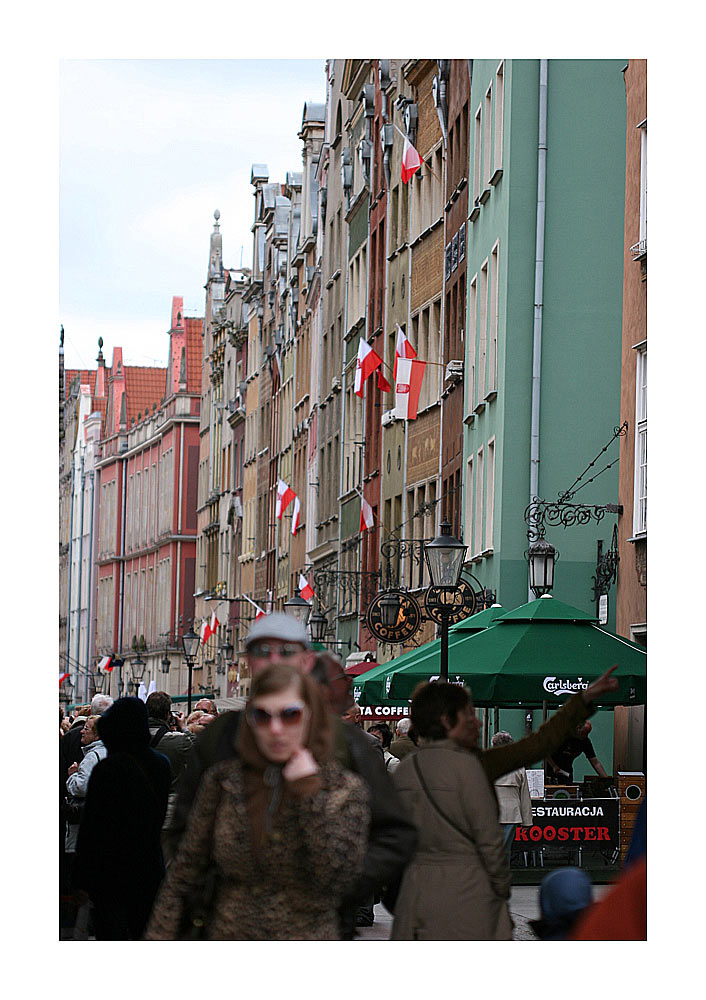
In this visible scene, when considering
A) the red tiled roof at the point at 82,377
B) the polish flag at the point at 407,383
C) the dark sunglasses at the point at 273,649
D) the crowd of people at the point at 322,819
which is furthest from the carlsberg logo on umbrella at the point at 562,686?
the red tiled roof at the point at 82,377

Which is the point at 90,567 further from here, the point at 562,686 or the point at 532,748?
the point at 532,748

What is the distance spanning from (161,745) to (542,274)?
1215 centimetres

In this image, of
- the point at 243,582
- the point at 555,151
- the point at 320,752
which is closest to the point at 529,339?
the point at 555,151

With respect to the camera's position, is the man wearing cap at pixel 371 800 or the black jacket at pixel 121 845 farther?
the black jacket at pixel 121 845

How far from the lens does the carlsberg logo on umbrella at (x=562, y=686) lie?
14599 millimetres

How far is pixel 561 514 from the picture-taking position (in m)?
21.3

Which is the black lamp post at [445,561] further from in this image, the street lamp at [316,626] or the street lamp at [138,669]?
the street lamp at [138,669]

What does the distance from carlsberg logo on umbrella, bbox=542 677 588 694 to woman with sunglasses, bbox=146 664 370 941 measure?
30.7 ft

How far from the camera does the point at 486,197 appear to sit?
24641mm

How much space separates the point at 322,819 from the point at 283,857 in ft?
0.51

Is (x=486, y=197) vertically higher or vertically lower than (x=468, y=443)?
higher

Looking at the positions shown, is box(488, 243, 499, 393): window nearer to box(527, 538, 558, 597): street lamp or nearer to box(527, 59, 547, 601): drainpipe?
box(527, 59, 547, 601): drainpipe

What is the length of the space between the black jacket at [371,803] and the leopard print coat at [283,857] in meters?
0.11
